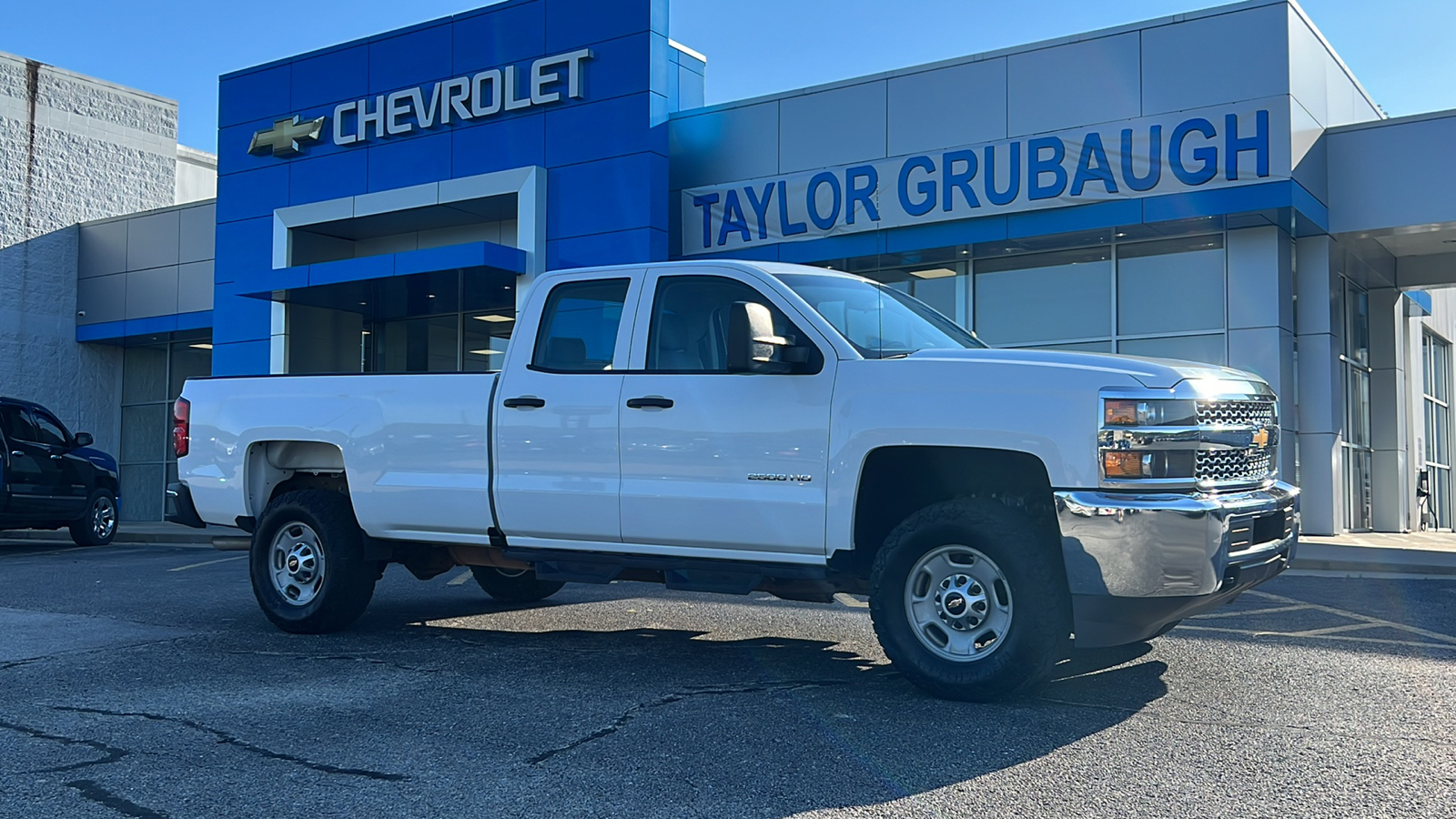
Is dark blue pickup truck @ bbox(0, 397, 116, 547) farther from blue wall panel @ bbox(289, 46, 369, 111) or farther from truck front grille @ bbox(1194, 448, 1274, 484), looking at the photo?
truck front grille @ bbox(1194, 448, 1274, 484)

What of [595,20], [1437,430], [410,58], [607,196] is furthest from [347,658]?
[1437,430]

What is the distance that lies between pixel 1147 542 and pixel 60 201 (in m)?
29.6

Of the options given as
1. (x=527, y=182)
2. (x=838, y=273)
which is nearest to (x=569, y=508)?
(x=838, y=273)

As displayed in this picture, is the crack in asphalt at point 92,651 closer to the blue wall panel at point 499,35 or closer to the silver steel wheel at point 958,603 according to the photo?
the silver steel wheel at point 958,603

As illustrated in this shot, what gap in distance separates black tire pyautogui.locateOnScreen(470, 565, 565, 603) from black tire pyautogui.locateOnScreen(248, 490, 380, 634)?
4.17 ft

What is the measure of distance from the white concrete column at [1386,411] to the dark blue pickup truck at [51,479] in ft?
67.1

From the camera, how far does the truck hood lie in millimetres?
5598

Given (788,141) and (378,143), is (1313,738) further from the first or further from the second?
(378,143)

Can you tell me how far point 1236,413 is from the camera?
5945mm

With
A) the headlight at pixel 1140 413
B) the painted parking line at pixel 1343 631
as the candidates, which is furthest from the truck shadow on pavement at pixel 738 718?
the painted parking line at pixel 1343 631

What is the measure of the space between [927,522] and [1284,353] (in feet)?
42.8

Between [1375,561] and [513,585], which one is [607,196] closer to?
[513,585]

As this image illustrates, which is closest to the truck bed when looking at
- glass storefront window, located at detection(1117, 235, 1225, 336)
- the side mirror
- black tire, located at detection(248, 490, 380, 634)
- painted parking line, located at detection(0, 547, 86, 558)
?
black tire, located at detection(248, 490, 380, 634)

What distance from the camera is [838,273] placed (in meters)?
7.16
